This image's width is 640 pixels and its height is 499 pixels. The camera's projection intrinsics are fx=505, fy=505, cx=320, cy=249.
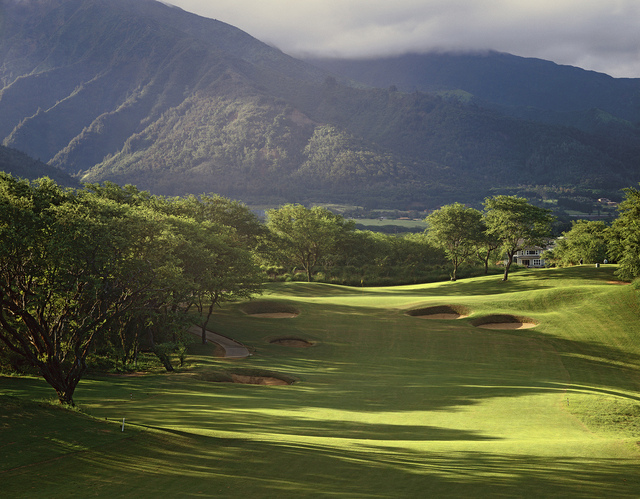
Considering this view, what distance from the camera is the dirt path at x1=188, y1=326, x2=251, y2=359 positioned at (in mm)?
36000

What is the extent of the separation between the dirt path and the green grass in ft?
3.21

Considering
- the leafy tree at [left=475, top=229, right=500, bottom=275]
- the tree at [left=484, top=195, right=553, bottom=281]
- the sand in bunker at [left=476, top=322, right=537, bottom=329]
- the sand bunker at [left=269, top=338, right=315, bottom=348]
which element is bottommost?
the sand bunker at [left=269, top=338, right=315, bottom=348]

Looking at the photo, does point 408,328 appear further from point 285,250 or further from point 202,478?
point 285,250

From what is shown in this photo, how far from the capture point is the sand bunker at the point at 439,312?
4649cm

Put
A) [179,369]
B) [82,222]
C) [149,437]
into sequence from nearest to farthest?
[149,437] < [82,222] < [179,369]

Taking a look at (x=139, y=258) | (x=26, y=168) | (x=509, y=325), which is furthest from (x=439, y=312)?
(x=26, y=168)

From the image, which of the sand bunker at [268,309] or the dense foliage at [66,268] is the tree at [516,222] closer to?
the sand bunker at [268,309]

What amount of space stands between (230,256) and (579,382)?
27216 millimetres

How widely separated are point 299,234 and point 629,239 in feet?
163

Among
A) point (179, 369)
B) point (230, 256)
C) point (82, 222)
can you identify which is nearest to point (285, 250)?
point (230, 256)

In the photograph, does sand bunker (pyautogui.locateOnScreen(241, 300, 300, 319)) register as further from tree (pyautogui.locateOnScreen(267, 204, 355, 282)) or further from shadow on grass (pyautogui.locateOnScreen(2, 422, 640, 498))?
shadow on grass (pyautogui.locateOnScreen(2, 422, 640, 498))

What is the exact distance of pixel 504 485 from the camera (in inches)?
473

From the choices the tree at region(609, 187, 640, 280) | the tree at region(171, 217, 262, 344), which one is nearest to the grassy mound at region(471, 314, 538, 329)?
the tree at region(609, 187, 640, 280)

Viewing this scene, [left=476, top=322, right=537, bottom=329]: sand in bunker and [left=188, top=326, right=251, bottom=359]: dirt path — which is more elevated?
[left=476, top=322, right=537, bottom=329]: sand in bunker
